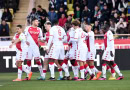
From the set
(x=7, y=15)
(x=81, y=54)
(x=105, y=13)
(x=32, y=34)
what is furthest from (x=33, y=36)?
(x=7, y=15)

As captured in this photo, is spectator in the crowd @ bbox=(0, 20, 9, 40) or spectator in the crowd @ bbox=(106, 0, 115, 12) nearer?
spectator in the crowd @ bbox=(0, 20, 9, 40)

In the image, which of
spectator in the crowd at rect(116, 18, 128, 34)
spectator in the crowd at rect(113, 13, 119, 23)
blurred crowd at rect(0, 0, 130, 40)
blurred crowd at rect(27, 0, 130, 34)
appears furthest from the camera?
spectator in the crowd at rect(113, 13, 119, 23)

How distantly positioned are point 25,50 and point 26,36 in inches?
23.6

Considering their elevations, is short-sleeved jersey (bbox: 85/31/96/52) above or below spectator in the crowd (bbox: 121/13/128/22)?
below

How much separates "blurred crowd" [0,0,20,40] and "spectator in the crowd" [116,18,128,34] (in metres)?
5.98

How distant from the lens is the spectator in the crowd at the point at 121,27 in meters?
33.0

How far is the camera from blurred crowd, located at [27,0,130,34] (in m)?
34.4

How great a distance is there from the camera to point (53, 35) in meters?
24.5

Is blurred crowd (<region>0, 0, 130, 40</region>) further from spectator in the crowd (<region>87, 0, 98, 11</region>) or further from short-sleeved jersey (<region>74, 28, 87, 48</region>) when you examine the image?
short-sleeved jersey (<region>74, 28, 87, 48</region>)

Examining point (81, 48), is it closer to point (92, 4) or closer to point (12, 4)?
point (92, 4)

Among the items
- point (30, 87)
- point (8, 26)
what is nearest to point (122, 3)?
point (8, 26)

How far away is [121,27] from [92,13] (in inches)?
122

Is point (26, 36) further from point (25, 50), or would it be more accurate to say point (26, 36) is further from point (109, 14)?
point (109, 14)

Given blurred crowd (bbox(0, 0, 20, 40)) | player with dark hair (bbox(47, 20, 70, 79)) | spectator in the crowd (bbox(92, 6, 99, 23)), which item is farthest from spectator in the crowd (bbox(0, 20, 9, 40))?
player with dark hair (bbox(47, 20, 70, 79))
